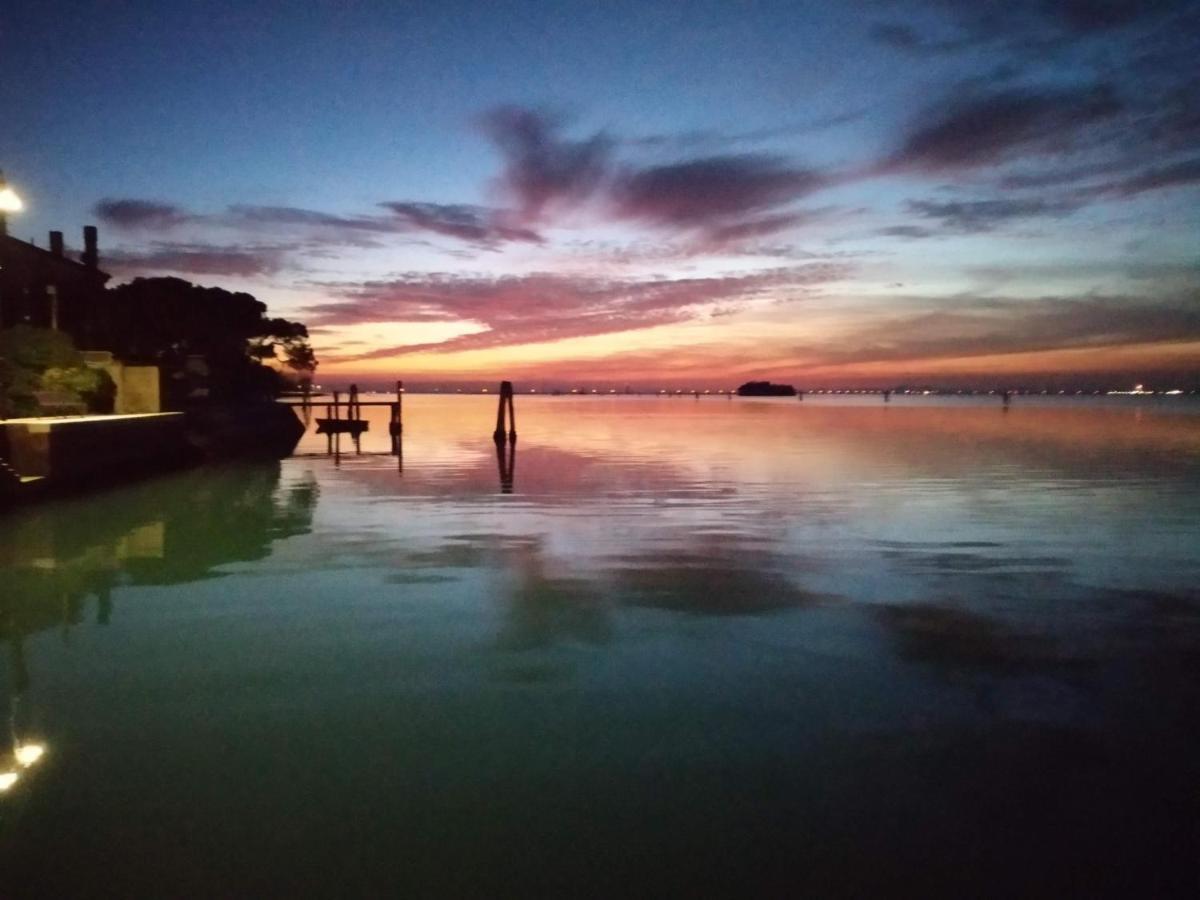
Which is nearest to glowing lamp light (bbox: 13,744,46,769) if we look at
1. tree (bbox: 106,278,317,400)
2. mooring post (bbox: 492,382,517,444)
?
mooring post (bbox: 492,382,517,444)

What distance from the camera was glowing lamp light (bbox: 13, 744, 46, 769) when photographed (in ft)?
19.4

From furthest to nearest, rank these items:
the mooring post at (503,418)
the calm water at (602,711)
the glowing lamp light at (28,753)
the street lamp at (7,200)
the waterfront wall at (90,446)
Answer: the mooring post at (503,418), the waterfront wall at (90,446), the street lamp at (7,200), the glowing lamp light at (28,753), the calm water at (602,711)

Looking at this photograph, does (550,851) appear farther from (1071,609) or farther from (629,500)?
(629,500)

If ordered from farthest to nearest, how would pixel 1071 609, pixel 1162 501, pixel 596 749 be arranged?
1. pixel 1162 501
2. pixel 1071 609
3. pixel 596 749

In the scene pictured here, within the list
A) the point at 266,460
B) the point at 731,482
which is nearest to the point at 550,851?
the point at 731,482

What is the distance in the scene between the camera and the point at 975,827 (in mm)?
5137

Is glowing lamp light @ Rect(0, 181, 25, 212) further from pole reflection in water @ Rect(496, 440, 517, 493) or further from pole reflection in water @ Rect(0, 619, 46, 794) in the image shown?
pole reflection in water @ Rect(0, 619, 46, 794)

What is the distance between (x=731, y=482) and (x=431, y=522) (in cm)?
980

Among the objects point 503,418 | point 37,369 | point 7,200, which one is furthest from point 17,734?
point 503,418

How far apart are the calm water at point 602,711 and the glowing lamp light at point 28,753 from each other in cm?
11

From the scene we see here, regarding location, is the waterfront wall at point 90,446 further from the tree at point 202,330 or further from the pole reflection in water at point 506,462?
the tree at point 202,330

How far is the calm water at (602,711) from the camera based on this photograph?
4793 mm

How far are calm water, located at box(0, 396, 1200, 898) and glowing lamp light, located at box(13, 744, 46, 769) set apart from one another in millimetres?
115

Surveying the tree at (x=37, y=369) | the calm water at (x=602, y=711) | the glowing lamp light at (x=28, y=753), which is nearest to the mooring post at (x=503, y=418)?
the tree at (x=37, y=369)
